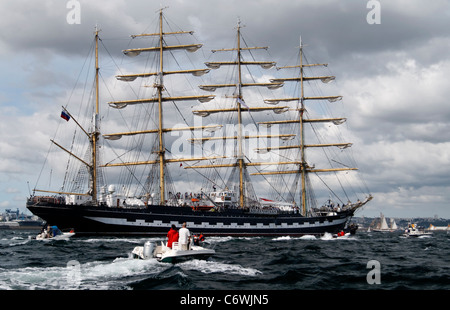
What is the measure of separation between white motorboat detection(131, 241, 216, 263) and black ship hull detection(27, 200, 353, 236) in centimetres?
3007

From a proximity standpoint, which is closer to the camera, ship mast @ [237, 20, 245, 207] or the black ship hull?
the black ship hull

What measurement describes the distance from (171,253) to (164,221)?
33.9 metres

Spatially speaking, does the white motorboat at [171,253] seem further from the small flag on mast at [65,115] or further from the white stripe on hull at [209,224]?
the small flag on mast at [65,115]

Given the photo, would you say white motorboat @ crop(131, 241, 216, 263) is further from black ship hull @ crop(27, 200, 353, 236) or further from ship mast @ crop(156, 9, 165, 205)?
ship mast @ crop(156, 9, 165, 205)

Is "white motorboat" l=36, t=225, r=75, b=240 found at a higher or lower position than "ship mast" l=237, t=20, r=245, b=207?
lower

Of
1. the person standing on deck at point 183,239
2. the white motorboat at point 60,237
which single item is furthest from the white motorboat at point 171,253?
the white motorboat at point 60,237

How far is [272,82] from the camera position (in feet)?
245

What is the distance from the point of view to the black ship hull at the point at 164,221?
52219 mm

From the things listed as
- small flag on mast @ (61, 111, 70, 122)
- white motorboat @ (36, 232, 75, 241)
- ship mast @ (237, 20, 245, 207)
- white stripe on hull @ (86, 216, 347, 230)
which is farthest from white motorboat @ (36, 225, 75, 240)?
ship mast @ (237, 20, 245, 207)

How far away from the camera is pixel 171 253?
22891mm

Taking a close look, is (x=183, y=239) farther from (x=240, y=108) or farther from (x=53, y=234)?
(x=240, y=108)

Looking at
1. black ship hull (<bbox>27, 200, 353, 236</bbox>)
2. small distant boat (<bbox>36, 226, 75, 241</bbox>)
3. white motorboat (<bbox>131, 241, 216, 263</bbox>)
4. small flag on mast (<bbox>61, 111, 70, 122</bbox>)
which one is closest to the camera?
white motorboat (<bbox>131, 241, 216, 263</bbox>)

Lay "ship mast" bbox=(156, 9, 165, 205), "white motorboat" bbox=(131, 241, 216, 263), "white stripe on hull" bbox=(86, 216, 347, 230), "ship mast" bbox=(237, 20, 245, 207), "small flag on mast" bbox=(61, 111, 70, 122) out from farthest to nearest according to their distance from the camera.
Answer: "ship mast" bbox=(237, 20, 245, 207) → "ship mast" bbox=(156, 9, 165, 205) → "small flag on mast" bbox=(61, 111, 70, 122) → "white stripe on hull" bbox=(86, 216, 347, 230) → "white motorboat" bbox=(131, 241, 216, 263)

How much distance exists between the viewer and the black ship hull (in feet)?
171
